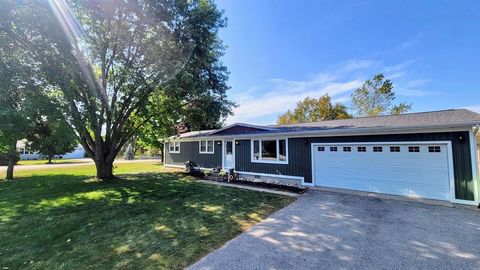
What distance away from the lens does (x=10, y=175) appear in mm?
13789

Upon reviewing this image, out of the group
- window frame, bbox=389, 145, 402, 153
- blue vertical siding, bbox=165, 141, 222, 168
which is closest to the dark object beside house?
blue vertical siding, bbox=165, 141, 222, 168

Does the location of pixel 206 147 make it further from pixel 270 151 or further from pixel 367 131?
pixel 367 131

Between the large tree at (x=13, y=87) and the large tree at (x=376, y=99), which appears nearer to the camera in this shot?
the large tree at (x=13, y=87)

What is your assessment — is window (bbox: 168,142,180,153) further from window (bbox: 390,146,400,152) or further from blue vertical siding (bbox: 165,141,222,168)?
window (bbox: 390,146,400,152)

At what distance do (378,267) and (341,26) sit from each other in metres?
12.1

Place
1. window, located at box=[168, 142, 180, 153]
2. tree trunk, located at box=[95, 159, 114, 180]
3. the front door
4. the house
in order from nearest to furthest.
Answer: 1. the house
2. tree trunk, located at box=[95, 159, 114, 180]
3. the front door
4. window, located at box=[168, 142, 180, 153]

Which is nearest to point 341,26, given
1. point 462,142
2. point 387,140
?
point 387,140

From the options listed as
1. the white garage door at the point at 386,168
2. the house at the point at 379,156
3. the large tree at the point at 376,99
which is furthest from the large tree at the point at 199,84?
the large tree at the point at 376,99

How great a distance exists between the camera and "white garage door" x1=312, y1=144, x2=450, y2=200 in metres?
6.94

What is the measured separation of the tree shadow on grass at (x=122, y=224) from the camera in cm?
379

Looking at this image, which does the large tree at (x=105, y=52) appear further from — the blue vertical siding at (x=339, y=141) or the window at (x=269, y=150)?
the blue vertical siding at (x=339, y=141)

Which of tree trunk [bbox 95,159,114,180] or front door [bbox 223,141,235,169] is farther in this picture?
front door [bbox 223,141,235,169]

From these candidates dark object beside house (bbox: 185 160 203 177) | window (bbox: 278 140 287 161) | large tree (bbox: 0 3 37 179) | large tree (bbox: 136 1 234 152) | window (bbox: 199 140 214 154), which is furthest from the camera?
window (bbox: 199 140 214 154)

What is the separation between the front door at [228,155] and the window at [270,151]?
2.08 m
